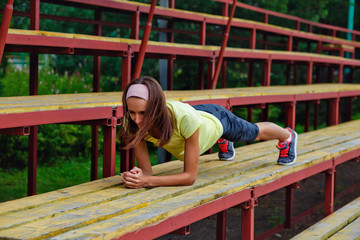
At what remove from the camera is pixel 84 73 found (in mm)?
10938

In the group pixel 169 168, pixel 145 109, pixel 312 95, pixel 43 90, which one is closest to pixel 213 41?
pixel 43 90

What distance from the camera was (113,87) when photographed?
993 cm

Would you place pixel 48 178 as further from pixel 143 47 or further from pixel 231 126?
pixel 231 126

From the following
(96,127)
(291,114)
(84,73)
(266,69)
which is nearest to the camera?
(96,127)

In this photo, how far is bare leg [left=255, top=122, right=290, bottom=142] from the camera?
381 centimetres

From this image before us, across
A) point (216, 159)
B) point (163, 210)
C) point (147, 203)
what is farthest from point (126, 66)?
point (163, 210)

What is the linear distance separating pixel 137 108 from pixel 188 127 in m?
0.34

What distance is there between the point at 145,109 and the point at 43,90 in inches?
259

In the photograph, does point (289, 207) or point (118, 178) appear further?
point (289, 207)

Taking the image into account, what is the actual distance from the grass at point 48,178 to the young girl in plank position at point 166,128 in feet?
12.3

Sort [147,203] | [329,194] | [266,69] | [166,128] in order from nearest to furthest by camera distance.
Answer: [147,203] < [166,128] < [329,194] < [266,69]

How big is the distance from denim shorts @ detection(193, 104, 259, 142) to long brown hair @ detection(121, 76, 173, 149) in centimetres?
64

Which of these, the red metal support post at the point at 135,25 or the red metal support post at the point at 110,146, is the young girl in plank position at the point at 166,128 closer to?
the red metal support post at the point at 110,146

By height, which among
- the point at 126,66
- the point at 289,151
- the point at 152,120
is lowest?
the point at 289,151
